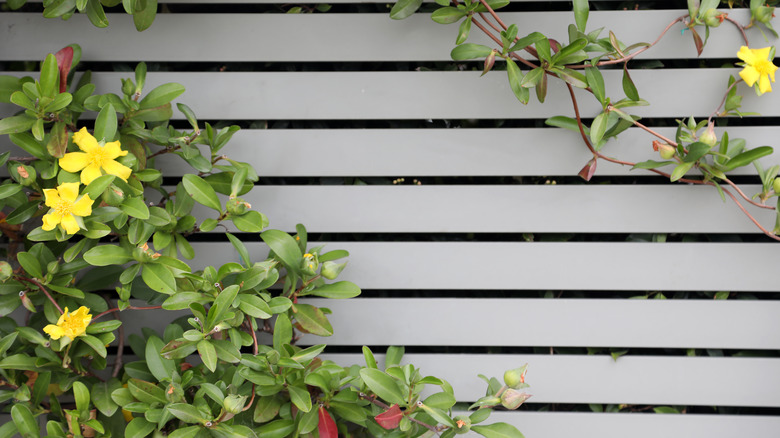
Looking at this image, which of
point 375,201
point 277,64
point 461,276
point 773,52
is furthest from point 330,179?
point 773,52

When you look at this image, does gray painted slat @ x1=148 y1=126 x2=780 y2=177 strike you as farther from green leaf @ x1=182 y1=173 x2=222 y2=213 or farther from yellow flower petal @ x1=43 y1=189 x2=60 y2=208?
yellow flower petal @ x1=43 y1=189 x2=60 y2=208

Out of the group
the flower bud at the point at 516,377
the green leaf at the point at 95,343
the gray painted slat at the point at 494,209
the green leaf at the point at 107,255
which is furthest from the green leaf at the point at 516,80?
the green leaf at the point at 95,343

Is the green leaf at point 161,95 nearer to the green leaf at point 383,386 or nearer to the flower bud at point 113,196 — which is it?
the flower bud at point 113,196

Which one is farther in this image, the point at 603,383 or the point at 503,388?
the point at 603,383

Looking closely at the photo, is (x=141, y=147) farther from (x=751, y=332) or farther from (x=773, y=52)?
(x=751, y=332)

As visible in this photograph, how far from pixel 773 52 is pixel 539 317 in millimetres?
845

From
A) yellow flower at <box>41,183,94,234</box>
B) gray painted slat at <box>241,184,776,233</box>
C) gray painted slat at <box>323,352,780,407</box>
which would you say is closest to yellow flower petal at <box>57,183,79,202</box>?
yellow flower at <box>41,183,94,234</box>

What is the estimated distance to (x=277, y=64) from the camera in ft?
4.74

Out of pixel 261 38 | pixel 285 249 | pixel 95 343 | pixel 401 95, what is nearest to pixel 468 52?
pixel 401 95

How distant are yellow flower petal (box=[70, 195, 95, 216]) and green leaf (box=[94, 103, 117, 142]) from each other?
0.16m

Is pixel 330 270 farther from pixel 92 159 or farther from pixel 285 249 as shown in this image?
pixel 92 159

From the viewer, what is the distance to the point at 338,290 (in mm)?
1326

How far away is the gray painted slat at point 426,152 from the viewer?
1.40 metres

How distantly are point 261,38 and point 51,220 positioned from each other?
64cm
